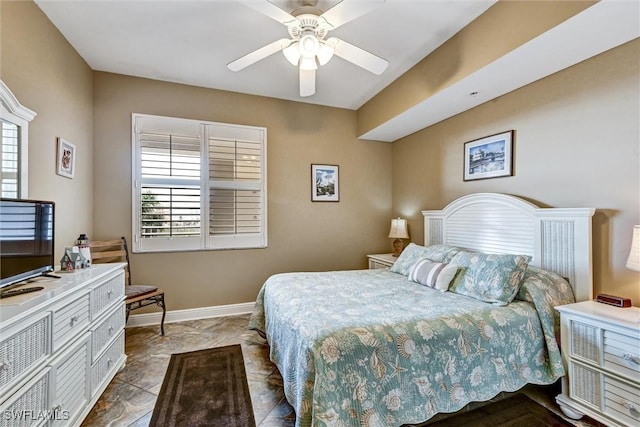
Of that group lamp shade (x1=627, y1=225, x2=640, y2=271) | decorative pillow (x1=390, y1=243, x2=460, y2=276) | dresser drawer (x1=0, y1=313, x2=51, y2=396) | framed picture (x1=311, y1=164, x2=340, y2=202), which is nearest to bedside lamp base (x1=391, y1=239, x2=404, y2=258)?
decorative pillow (x1=390, y1=243, x2=460, y2=276)

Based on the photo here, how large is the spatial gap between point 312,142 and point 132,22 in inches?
90.8

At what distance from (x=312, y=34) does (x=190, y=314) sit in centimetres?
323

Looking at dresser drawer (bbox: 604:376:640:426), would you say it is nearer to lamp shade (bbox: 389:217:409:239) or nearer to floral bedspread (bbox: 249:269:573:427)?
floral bedspread (bbox: 249:269:573:427)

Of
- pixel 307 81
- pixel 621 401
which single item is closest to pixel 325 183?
pixel 307 81

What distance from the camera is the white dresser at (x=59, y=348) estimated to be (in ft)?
3.89

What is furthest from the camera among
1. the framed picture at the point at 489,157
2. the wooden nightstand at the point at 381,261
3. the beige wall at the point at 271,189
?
the wooden nightstand at the point at 381,261

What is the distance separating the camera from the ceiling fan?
1720 millimetres

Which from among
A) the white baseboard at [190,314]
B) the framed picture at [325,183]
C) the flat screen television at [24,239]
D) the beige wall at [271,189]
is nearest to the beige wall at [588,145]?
the beige wall at [271,189]

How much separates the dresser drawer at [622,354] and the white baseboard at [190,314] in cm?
329

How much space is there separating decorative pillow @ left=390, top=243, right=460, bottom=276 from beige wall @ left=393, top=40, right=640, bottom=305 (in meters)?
0.78

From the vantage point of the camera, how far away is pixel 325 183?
163 inches

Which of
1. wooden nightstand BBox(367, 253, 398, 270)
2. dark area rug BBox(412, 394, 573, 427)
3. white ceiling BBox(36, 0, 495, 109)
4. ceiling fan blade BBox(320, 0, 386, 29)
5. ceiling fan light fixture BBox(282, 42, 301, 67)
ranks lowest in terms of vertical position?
dark area rug BBox(412, 394, 573, 427)

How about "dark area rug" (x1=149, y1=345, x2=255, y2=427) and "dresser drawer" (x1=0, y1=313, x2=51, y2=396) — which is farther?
"dark area rug" (x1=149, y1=345, x2=255, y2=427)

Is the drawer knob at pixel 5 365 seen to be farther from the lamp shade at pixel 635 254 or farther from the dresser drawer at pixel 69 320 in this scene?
the lamp shade at pixel 635 254
